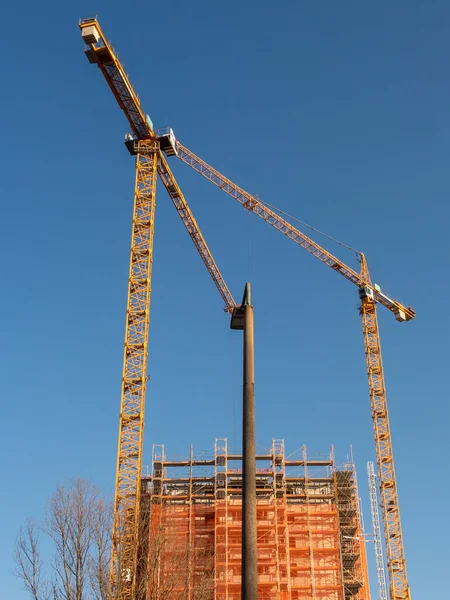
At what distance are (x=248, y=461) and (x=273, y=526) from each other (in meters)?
40.6

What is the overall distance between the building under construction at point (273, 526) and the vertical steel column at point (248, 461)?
36585mm

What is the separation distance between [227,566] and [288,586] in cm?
415

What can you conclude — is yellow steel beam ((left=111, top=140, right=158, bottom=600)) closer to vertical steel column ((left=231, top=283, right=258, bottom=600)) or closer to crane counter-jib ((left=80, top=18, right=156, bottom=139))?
crane counter-jib ((left=80, top=18, right=156, bottom=139))

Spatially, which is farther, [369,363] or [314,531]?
[369,363]

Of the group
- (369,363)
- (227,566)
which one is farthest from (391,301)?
(227,566)

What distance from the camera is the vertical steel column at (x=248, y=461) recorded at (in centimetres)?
1154

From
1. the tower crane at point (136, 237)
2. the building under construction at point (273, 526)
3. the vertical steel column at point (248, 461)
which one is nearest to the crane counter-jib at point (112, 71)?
the tower crane at point (136, 237)

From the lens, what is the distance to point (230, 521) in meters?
51.4

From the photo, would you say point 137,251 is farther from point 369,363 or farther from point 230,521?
point 369,363

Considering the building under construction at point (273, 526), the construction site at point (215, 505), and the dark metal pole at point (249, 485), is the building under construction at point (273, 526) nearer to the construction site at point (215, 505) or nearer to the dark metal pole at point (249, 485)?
the construction site at point (215, 505)

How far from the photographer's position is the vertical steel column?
37.9 ft

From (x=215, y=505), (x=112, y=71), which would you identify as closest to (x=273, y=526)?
(x=215, y=505)

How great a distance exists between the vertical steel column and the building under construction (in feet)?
120

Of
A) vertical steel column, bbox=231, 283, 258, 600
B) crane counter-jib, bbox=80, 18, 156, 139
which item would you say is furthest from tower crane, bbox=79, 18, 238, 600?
vertical steel column, bbox=231, 283, 258, 600
